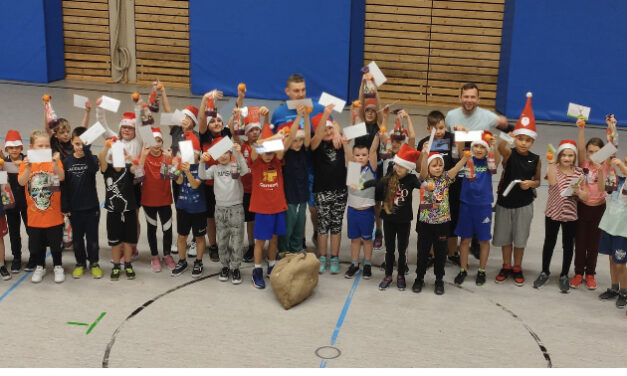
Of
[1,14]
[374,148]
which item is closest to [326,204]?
[374,148]

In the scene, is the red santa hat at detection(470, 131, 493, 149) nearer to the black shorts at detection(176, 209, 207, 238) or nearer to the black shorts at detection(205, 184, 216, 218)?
the black shorts at detection(205, 184, 216, 218)

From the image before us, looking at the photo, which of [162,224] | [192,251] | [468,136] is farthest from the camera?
[192,251]

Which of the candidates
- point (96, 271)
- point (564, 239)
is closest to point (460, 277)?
point (564, 239)

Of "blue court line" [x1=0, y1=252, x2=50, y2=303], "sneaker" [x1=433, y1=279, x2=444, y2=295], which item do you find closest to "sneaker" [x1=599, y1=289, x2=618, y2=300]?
"sneaker" [x1=433, y1=279, x2=444, y2=295]

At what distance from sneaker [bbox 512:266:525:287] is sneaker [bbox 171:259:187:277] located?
2910 mm

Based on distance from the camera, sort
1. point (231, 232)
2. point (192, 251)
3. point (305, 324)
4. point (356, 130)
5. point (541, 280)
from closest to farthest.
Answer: point (305, 324) → point (356, 130) → point (231, 232) → point (541, 280) → point (192, 251)

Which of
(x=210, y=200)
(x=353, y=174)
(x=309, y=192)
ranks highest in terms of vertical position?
(x=353, y=174)

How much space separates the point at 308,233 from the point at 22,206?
2764 mm

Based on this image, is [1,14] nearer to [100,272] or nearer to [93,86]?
[93,86]

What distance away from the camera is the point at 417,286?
5.69 meters

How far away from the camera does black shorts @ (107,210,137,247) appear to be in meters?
5.73

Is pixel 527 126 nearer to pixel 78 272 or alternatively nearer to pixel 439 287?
pixel 439 287

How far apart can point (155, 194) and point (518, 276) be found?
10.7ft

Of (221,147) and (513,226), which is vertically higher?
(221,147)
